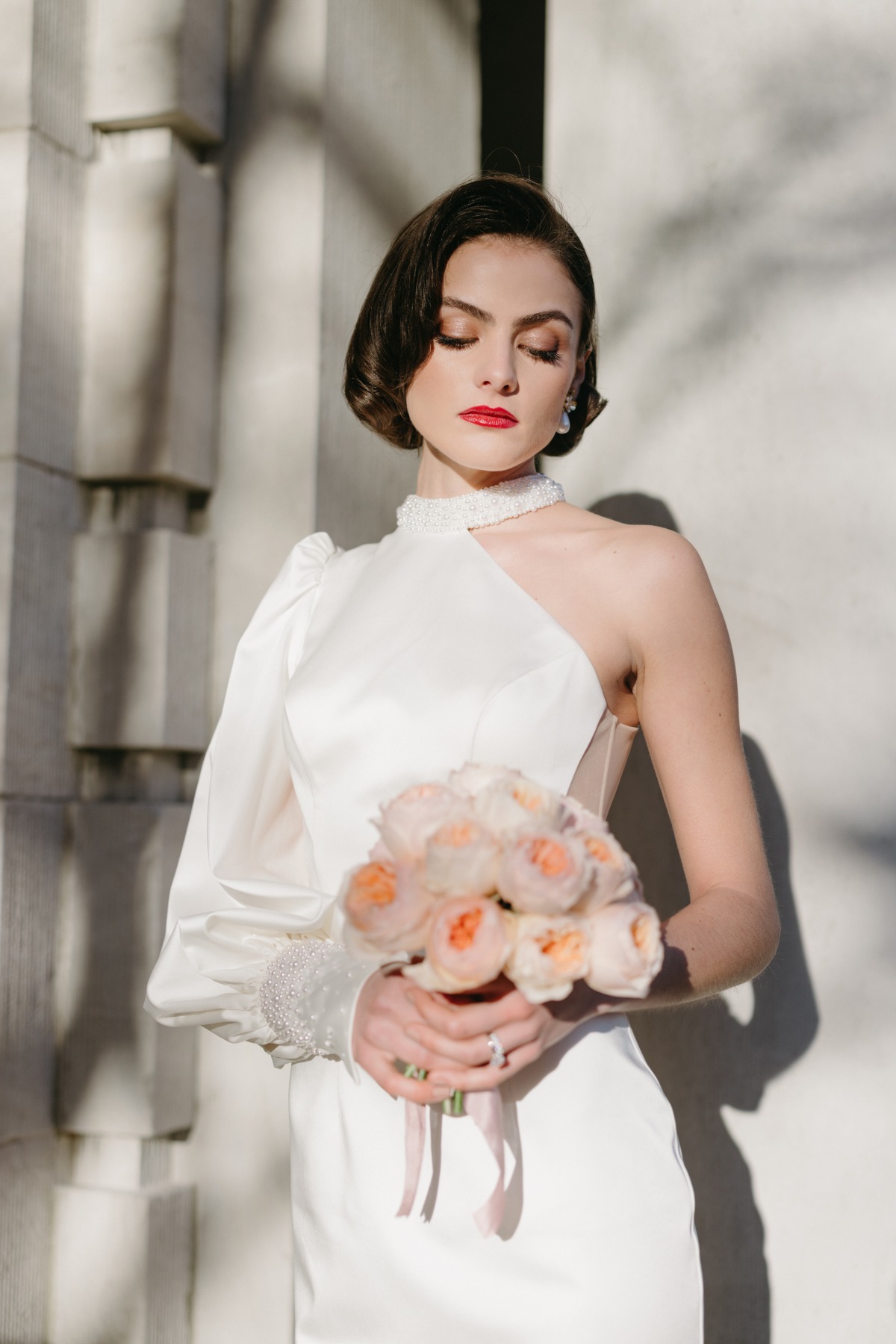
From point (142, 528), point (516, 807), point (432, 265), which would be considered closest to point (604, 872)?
point (516, 807)

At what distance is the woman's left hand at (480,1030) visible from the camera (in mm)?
1267

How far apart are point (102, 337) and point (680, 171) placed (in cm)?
127

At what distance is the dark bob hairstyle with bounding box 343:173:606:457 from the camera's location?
183cm

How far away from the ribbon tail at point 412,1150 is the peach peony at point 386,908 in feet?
0.96

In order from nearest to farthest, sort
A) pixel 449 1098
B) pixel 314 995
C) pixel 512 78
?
pixel 449 1098, pixel 314 995, pixel 512 78

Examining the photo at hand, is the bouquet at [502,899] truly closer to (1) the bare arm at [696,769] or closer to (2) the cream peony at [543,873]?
(2) the cream peony at [543,873]

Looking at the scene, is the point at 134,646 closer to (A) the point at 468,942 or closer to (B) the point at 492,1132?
(B) the point at 492,1132

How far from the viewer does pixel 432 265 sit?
183 centimetres

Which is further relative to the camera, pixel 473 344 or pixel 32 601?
pixel 32 601

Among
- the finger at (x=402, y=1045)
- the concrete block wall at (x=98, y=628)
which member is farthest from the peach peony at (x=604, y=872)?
the concrete block wall at (x=98, y=628)

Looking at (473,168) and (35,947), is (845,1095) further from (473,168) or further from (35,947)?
(473,168)

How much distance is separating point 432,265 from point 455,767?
75 cm

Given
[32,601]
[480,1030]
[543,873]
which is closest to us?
[543,873]

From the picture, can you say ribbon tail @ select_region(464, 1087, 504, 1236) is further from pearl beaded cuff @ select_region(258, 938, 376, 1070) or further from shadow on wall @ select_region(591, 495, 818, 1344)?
shadow on wall @ select_region(591, 495, 818, 1344)
